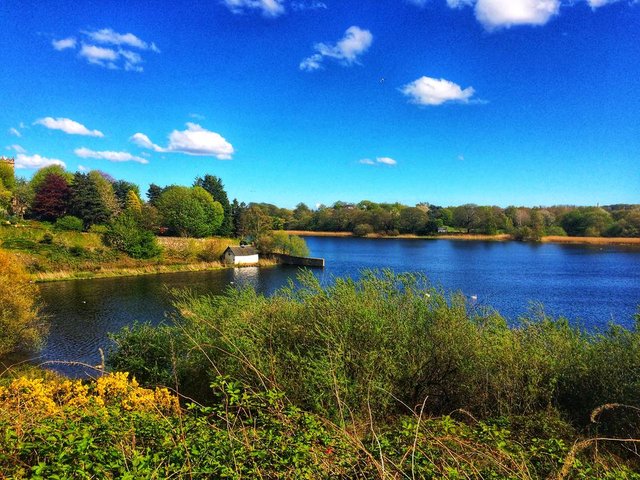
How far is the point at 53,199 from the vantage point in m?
61.1

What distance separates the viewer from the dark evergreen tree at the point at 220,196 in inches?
2904

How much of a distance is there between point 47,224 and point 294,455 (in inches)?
2631

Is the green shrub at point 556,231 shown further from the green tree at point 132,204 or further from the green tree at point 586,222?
the green tree at point 132,204

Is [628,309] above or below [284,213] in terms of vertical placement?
below

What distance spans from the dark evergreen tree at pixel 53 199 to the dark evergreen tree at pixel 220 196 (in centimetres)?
2351

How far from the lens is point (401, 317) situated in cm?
1170

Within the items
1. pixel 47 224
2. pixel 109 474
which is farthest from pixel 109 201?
pixel 109 474

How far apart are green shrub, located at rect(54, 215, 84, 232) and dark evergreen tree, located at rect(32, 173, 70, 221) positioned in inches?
195

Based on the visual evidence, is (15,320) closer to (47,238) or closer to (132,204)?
(47,238)

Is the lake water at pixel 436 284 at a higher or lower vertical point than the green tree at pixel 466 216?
lower

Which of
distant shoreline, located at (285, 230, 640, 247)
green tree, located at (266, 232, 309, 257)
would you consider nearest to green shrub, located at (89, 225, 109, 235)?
green tree, located at (266, 232, 309, 257)

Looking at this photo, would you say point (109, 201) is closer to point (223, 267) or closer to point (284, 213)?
point (223, 267)

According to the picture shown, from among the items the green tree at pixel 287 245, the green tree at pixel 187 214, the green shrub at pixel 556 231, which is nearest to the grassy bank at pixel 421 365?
the green tree at pixel 287 245

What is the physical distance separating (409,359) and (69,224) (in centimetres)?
5890
